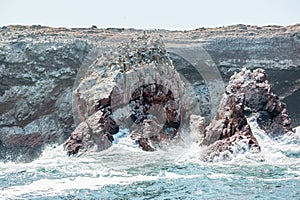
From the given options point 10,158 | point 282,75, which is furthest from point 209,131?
point 282,75

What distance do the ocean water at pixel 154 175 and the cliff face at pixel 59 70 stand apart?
13820mm

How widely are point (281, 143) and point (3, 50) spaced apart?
85.8 feet

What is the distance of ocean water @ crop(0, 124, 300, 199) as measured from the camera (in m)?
13.9

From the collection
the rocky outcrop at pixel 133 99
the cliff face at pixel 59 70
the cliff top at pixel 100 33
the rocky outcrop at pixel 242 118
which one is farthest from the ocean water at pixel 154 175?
the cliff top at pixel 100 33

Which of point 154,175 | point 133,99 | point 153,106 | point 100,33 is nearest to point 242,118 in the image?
point 153,106

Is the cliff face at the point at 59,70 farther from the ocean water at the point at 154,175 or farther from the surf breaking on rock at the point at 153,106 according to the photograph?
the ocean water at the point at 154,175

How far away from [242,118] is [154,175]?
6.85 meters

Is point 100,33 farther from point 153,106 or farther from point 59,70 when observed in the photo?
point 153,106

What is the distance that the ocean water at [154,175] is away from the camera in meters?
13.9

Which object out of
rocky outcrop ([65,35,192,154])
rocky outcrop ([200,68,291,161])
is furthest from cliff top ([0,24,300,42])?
rocky outcrop ([200,68,291,161])

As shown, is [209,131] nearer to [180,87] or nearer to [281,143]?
[281,143]

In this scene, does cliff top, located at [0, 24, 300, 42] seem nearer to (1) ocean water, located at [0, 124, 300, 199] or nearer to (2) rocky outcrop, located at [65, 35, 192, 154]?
(2) rocky outcrop, located at [65, 35, 192, 154]

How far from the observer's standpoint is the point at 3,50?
41469 millimetres

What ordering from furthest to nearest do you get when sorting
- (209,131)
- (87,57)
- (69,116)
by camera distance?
(87,57) → (69,116) → (209,131)
